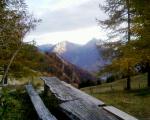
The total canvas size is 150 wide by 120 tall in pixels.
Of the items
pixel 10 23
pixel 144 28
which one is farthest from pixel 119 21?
pixel 10 23

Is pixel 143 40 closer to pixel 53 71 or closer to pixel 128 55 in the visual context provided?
pixel 128 55

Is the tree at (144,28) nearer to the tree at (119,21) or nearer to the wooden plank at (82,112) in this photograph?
the tree at (119,21)

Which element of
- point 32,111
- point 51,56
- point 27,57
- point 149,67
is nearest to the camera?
point 32,111

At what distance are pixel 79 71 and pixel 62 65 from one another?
81.7 feet

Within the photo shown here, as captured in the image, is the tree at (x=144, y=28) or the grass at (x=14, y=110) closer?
the grass at (x=14, y=110)

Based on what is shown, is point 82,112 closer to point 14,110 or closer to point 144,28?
point 14,110

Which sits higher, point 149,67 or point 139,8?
point 139,8

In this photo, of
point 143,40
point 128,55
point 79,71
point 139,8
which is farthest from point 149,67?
point 79,71

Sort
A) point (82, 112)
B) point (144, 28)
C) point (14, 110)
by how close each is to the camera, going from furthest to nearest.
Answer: point (144, 28) → point (14, 110) → point (82, 112)

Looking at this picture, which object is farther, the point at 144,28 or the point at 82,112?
the point at 144,28

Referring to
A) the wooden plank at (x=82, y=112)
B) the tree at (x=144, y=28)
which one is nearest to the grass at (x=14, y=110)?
the wooden plank at (x=82, y=112)

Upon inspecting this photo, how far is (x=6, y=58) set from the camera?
34312 mm

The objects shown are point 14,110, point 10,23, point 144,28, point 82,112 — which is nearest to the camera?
point 82,112

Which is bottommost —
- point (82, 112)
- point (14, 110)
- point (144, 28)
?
point (14, 110)
